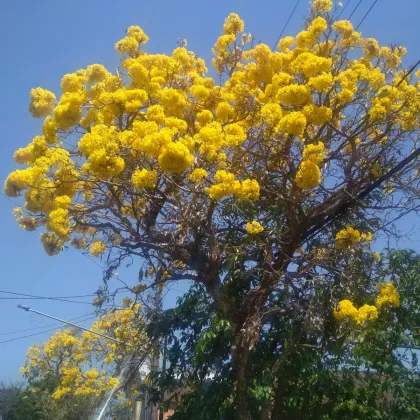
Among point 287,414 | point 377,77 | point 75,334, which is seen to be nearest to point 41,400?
point 75,334

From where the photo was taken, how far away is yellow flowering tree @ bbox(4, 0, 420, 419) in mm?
8250

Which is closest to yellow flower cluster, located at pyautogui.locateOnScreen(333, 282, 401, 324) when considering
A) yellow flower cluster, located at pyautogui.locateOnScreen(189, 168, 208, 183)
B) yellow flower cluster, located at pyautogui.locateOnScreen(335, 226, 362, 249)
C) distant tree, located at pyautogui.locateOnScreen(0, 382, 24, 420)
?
yellow flower cluster, located at pyautogui.locateOnScreen(335, 226, 362, 249)

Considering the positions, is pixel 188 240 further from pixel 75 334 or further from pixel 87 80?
pixel 75 334

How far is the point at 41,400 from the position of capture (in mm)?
20234

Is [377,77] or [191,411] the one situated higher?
[377,77]

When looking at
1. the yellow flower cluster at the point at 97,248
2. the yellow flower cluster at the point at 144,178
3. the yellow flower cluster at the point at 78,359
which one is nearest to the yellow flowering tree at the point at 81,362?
the yellow flower cluster at the point at 78,359

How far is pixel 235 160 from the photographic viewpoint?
8953 millimetres

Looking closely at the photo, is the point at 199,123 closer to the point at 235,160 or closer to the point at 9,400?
the point at 235,160

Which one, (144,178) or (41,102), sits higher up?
(41,102)

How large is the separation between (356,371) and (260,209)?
109 inches

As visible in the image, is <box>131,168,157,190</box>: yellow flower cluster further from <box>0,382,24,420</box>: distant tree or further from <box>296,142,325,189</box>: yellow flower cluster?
<box>0,382,24,420</box>: distant tree

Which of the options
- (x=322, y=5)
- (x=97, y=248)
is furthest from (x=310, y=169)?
(x=97, y=248)

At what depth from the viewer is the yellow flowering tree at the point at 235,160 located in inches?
325

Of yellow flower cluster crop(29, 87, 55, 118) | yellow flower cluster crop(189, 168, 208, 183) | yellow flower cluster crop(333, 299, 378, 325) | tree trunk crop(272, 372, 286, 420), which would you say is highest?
yellow flower cluster crop(29, 87, 55, 118)
